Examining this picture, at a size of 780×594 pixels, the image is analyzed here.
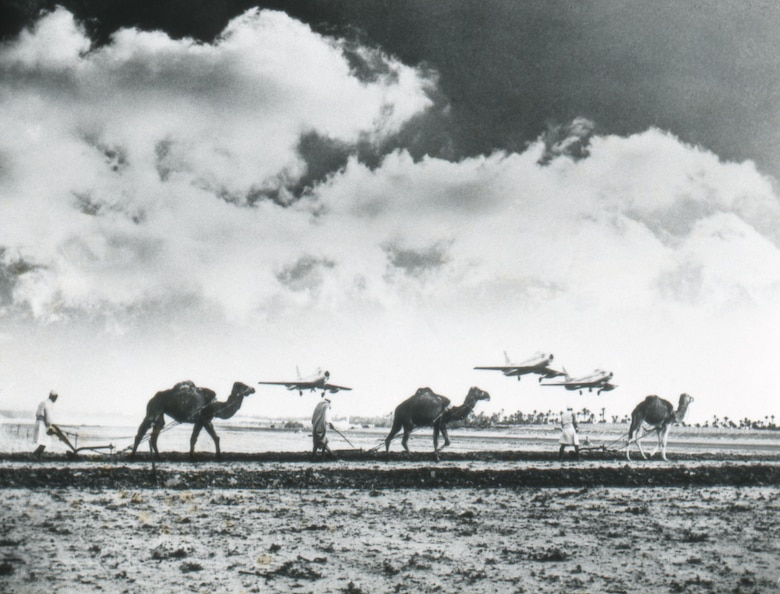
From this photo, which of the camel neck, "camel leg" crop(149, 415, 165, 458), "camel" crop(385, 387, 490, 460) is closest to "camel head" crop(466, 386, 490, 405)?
"camel" crop(385, 387, 490, 460)

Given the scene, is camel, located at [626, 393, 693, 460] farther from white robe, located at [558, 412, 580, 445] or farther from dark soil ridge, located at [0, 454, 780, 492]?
dark soil ridge, located at [0, 454, 780, 492]

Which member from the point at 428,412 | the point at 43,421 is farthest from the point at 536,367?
the point at 43,421

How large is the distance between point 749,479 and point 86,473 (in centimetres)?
1003

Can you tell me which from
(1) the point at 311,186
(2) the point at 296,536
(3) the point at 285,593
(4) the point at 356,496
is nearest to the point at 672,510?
(4) the point at 356,496

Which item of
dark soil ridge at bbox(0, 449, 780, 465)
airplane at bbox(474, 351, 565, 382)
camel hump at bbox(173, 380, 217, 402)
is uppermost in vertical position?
airplane at bbox(474, 351, 565, 382)

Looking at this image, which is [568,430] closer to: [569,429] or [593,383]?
[569,429]

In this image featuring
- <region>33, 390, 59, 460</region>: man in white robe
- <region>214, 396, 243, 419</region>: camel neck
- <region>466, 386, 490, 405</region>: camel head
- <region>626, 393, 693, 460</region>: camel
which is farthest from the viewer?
<region>626, 393, 693, 460</region>: camel

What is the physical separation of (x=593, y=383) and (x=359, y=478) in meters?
15.6

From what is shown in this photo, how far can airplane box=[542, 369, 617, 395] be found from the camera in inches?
914

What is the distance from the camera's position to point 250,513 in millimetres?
7215

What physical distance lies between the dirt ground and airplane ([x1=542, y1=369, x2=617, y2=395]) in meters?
13.2

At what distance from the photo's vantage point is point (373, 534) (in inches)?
249

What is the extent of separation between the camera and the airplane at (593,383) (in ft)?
76.2

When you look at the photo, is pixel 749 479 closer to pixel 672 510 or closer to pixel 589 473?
pixel 589 473
